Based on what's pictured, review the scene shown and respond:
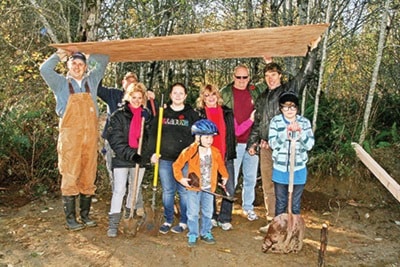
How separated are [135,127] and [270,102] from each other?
5.13 ft

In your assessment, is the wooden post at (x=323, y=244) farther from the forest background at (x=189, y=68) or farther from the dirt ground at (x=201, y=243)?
the forest background at (x=189, y=68)

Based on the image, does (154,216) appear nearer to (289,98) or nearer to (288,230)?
(288,230)

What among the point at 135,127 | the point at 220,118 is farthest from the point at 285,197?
the point at 135,127

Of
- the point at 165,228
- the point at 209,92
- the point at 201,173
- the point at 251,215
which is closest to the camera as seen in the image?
the point at 201,173

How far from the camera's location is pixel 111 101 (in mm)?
4855

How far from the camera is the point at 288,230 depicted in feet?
13.7

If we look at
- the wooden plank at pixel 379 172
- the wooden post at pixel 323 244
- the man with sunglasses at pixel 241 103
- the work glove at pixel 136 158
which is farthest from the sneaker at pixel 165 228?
the wooden plank at pixel 379 172

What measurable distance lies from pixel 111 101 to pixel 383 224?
3.84 metres

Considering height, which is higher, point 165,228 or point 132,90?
point 132,90

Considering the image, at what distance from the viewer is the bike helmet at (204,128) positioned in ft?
13.4

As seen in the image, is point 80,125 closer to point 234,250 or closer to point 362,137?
point 234,250

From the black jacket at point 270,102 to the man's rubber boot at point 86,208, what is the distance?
6.61ft

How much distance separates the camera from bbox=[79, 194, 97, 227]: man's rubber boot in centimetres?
477

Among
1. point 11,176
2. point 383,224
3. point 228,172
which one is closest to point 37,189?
point 11,176
